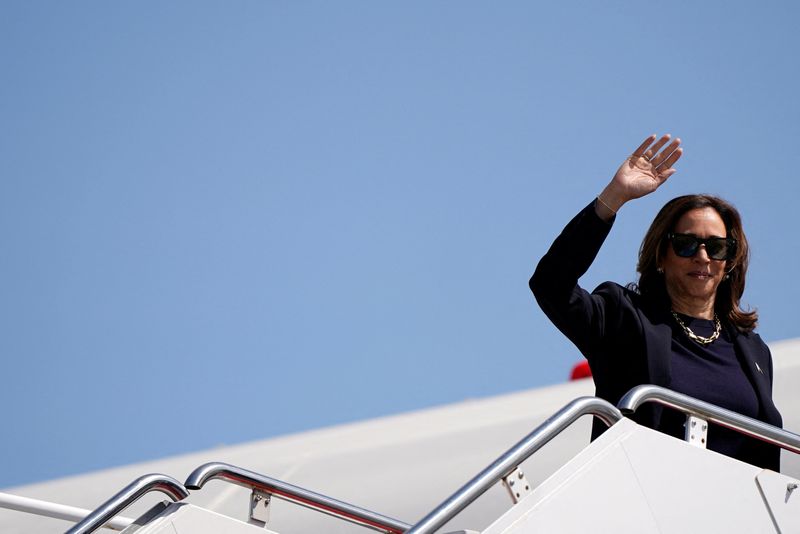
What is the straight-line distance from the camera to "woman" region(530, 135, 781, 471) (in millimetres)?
4883

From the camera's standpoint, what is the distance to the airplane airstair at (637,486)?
4133mm

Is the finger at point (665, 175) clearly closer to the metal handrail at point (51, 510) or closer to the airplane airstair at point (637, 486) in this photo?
the airplane airstair at point (637, 486)

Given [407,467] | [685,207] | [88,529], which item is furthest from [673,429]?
[407,467]

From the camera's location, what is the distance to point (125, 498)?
4.99m

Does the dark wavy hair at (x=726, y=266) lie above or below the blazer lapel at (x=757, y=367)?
above

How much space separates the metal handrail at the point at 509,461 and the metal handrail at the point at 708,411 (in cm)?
10

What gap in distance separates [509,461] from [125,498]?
1893 millimetres

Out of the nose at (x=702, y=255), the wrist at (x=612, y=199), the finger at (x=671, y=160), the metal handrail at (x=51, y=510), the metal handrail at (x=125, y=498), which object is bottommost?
the metal handrail at (x=125, y=498)

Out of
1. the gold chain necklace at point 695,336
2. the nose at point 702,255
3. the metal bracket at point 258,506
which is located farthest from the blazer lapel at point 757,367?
the metal bracket at point 258,506

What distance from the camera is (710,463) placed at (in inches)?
178

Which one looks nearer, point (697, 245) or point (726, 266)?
point (697, 245)

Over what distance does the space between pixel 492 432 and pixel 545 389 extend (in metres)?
2.44

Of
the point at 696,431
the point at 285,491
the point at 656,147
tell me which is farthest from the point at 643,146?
the point at 285,491

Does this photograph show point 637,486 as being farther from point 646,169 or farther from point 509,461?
point 646,169
